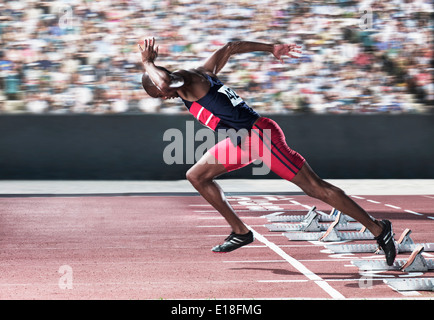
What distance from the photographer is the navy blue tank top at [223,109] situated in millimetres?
6891

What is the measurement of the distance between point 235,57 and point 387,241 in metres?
11.4

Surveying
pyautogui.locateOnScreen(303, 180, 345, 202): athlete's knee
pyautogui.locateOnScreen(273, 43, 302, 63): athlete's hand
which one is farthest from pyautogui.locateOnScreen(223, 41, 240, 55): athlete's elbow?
pyautogui.locateOnScreen(303, 180, 345, 202): athlete's knee

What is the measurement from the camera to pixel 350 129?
1703 cm

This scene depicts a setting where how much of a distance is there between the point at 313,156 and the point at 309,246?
27.9ft

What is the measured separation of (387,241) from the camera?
267 inches

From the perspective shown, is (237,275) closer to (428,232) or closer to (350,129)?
(428,232)

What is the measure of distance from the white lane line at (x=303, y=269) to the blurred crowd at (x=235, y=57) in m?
8.31

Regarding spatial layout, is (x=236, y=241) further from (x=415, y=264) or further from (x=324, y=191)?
(x=415, y=264)

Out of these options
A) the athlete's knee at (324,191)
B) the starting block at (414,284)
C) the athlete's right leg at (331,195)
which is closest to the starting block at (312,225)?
the athlete's right leg at (331,195)

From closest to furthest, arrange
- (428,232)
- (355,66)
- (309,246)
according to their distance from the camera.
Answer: (309,246), (428,232), (355,66)

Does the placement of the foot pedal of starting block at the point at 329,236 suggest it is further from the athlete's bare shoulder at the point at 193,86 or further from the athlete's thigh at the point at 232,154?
the athlete's bare shoulder at the point at 193,86

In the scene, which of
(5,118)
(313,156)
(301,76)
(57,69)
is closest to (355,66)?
(301,76)

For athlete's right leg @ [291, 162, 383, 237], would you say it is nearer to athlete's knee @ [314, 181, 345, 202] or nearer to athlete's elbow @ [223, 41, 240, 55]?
athlete's knee @ [314, 181, 345, 202]

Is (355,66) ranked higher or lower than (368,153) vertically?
higher
